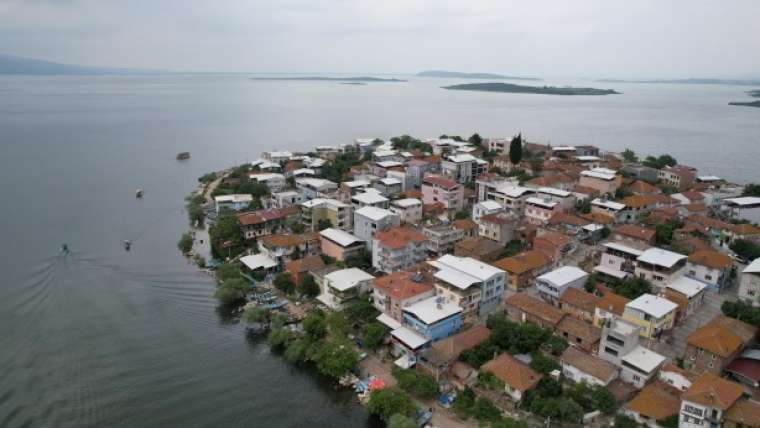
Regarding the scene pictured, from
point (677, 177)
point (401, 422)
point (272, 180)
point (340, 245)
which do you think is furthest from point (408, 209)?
point (677, 177)

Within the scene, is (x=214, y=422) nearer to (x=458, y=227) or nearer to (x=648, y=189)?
(x=458, y=227)

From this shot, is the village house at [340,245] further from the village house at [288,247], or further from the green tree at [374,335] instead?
the green tree at [374,335]

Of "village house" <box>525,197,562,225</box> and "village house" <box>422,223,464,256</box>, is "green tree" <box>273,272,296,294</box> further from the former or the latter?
"village house" <box>525,197,562,225</box>

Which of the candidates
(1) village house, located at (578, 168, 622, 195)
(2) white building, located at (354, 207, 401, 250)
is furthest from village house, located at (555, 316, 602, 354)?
(1) village house, located at (578, 168, 622, 195)

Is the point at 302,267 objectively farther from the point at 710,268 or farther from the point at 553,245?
the point at 710,268

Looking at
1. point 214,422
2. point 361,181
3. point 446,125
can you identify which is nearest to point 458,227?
point 361,181

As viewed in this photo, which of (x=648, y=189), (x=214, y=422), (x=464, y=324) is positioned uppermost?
(x=648, y=189)
